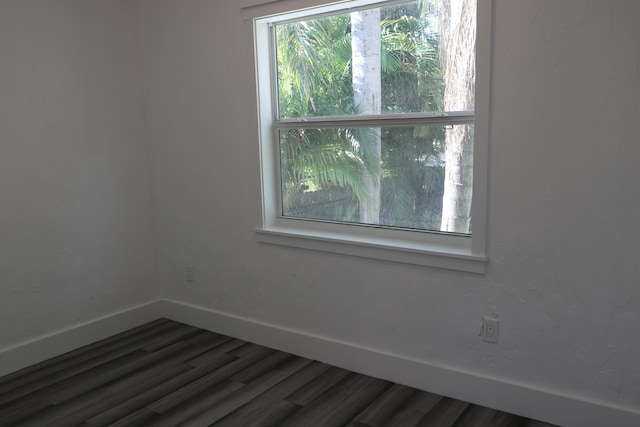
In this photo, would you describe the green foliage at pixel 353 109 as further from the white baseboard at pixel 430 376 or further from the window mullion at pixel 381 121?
the white baseboard at pixel 430 376

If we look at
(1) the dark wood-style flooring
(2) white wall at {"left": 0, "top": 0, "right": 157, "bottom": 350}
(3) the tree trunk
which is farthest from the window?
(2) white wall at {"left": 0, "top": 0, "right": 157, "bottom": 350}

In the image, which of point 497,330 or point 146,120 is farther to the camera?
point 146,120

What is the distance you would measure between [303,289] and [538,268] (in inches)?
52.6

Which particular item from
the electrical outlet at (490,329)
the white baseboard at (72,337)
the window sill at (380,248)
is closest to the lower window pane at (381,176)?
the window sill at (380,248)

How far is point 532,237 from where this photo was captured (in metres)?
2.41

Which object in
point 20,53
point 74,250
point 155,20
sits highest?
point 155,20

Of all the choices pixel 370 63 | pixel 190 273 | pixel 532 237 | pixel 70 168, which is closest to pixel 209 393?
pixel 190 273

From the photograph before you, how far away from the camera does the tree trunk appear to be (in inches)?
100

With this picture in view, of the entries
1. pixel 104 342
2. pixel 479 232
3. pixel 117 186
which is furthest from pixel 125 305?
pixel 479 232

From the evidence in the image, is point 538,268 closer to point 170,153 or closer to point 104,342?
point 170,153

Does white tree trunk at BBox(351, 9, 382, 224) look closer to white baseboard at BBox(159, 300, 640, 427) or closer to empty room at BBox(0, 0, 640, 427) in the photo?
empty room at BBox(0, 0, 640, 427)

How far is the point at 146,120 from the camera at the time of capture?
378cm

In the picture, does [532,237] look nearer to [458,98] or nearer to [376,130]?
[458,98]

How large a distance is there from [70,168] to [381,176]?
1.89m
